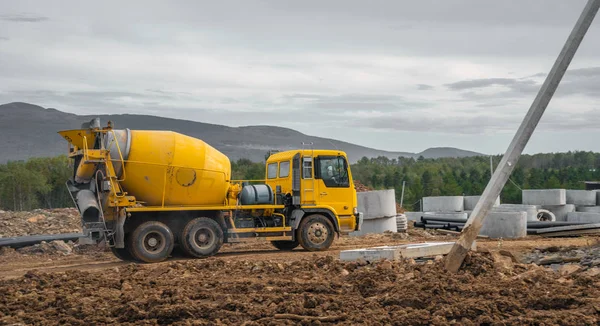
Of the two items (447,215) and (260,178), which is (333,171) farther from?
(260,178)

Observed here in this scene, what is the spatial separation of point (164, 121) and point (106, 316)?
82.3 meters

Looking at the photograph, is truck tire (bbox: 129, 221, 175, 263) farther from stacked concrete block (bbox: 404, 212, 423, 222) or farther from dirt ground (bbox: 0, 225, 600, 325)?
stacked concrete block (bbox: 404, 212, 423, 222)

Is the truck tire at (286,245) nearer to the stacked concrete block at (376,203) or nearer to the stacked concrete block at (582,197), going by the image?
the stacked concrete block at (376,203)

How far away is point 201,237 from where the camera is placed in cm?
1752

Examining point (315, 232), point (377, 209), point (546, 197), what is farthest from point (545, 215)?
point (315, 232)

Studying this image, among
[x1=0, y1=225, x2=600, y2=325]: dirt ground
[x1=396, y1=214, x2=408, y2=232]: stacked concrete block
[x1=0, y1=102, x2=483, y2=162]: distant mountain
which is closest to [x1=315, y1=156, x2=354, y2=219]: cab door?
[x1=0, y1=225, x2=600, y2=325]: dirt ground

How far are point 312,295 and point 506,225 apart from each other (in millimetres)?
13577

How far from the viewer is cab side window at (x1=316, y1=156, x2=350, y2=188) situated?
1895cm

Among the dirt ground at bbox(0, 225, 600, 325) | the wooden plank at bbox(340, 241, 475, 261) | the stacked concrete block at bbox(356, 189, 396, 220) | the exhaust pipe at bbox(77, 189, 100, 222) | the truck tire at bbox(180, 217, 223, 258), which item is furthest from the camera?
the stacked concrete block at bbox(356, 189, 396, 220)

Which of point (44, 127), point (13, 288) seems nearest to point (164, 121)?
point (44, 127)

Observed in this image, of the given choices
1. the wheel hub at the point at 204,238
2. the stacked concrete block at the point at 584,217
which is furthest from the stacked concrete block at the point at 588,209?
the wheel hub at the point at 204,238

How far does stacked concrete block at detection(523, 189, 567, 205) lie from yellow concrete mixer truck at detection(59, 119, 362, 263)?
11421mm

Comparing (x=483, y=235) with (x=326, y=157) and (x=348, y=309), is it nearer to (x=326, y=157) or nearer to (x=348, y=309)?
(x=326, y=157)

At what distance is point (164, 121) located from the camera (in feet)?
296
